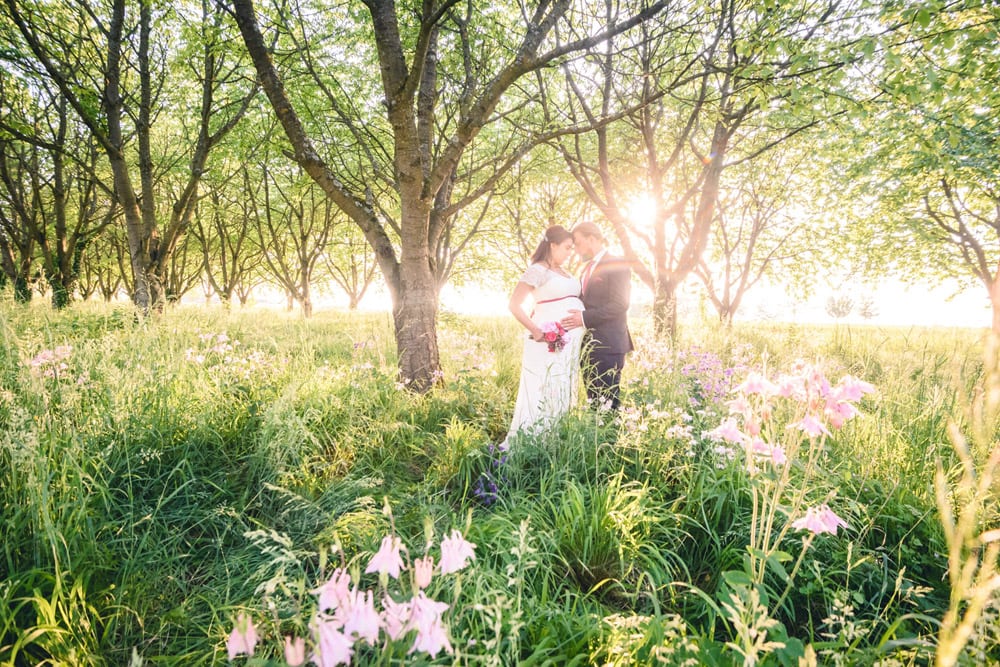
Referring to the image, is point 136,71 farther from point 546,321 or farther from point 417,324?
point 546,321

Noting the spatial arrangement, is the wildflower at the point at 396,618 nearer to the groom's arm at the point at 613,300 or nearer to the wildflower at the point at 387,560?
the wildflower at the point at 387,560

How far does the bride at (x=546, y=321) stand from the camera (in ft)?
14.2

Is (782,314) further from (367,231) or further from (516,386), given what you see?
(367,231)

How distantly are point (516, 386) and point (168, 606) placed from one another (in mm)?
4134

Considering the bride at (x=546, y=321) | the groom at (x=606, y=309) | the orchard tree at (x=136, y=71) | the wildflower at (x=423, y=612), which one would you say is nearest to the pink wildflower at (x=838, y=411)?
the wildflower at (x=423, y=612)

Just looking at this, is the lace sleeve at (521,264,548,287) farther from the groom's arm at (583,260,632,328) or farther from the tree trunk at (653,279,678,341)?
the tree trunk at (653,279,678,341)

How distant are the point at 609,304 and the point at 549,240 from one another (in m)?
0.97

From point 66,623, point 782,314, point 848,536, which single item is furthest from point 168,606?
point 782,314

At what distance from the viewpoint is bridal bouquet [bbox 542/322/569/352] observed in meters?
4.30

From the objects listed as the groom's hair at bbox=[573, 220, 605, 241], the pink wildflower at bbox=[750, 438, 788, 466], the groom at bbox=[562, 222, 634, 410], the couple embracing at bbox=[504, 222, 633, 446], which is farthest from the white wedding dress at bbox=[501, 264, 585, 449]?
the pink wildflower at bbox=[750, 438, 788, 466]

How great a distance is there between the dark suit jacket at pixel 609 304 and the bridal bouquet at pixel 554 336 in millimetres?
559

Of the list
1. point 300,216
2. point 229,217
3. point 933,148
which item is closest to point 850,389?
point 933,148

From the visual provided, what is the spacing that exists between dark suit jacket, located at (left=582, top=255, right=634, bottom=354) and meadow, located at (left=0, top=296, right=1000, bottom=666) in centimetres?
68

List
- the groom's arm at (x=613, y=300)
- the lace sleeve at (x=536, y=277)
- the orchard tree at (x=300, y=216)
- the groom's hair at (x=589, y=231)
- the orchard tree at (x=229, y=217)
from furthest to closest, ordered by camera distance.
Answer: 1. the orchard tree at (x=300, y=216)
2. the orchard tree at (x=229, y=217)
3. the groom's hair at (x=589, y=231)
4. the groom's arm at (x=613, y=300)
5. the lace sleeve at (x=536, y=277)
